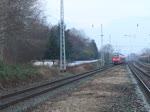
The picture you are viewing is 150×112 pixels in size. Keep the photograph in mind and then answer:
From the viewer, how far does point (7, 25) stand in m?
29.0

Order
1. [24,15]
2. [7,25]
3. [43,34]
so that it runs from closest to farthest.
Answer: [7,25] → [24,15] → [43,34]

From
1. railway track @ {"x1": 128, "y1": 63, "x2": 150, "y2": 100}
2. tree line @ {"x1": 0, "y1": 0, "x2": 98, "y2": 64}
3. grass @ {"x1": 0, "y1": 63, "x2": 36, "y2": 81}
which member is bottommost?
railway track @ {"x1": 128, "y1": 63, "x2": 150, "y2": 100}

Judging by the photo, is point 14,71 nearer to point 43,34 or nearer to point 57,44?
point 43,34

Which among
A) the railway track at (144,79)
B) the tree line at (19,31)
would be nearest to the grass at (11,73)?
the tree line at (19,31)

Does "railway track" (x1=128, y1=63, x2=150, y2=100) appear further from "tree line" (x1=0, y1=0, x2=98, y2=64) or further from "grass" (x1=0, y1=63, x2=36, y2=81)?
"tree line" (x1=0, y1=0, x2=98, y2=64)

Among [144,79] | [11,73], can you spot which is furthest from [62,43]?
[11,73]

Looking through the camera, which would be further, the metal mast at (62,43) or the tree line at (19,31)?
the metal mast at (62,43)

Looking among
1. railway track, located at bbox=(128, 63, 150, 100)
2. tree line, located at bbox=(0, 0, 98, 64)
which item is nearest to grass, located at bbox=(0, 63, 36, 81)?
tree line, located at bbox=(0, 0, 98, 64)

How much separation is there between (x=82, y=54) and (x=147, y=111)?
94.7 metres

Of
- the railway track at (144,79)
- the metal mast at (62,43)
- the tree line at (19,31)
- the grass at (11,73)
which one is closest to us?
the railway track at (144,79)

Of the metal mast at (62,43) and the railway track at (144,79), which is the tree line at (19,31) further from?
the railway track at (144,79)

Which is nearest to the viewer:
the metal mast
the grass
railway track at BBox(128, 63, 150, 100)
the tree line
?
railway track at BBox(128, 63, 150, 100)

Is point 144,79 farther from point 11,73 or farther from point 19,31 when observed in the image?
point 11,73

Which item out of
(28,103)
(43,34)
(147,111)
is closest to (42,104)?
(28,103)
